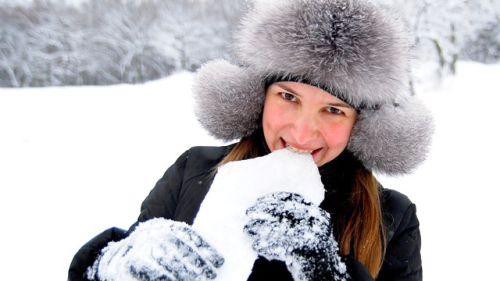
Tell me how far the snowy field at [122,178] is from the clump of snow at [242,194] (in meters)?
0.58

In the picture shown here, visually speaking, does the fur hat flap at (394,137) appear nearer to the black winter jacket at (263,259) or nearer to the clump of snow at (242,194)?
the black winter jacket at (263,259)

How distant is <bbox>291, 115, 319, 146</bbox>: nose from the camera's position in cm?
110

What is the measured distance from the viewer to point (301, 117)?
1.11m

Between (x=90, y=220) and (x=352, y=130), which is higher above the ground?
(x=352, y=130)

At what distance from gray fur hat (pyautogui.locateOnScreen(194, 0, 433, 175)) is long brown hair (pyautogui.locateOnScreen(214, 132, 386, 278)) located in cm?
12

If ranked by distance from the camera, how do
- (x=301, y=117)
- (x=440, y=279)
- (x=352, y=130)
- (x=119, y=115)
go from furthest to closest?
1. (x=119, y=115)
2. (x=440, y=279)
3. (x=352, y=130)
4. (x=301, y=117)

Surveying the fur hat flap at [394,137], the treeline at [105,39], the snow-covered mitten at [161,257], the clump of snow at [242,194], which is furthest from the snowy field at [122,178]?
the treeline at [105,39]

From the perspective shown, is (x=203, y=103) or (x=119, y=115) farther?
(x=119, y=115)

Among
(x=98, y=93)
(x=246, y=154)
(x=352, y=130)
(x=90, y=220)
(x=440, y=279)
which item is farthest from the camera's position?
(x=98, y=93)

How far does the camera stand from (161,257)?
81cm

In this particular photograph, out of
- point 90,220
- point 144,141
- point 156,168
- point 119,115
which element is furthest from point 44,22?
point 90,220

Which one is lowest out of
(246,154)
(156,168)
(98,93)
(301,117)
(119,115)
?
(98,93)

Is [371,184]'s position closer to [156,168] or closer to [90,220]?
[90,220]

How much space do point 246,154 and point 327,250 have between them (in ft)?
2.03
